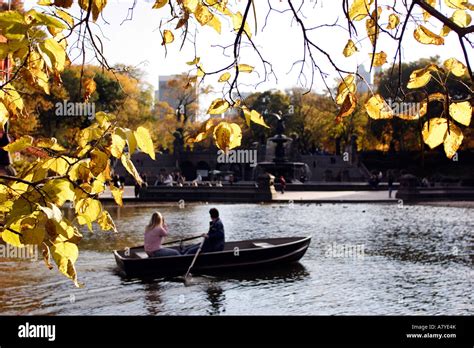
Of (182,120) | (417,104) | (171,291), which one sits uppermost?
(182,120)

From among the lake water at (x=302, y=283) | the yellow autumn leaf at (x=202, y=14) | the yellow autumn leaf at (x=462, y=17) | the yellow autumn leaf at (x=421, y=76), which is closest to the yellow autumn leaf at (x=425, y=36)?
the yellow autumn leaf at (x=462, y=17)

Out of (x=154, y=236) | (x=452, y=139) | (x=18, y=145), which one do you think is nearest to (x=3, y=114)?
(x=18, y=145)

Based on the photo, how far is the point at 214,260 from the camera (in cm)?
1483

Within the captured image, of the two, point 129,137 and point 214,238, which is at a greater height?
point 129,137

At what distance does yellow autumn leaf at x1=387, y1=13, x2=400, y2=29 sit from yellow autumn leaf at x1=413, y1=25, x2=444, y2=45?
0.65 meters

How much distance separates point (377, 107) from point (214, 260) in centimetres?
1202

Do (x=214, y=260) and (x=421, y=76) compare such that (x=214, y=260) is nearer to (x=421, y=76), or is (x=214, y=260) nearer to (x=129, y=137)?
(x=421, y=76)

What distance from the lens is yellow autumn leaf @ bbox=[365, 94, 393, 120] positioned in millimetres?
3074

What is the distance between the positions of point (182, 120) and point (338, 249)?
69613mm

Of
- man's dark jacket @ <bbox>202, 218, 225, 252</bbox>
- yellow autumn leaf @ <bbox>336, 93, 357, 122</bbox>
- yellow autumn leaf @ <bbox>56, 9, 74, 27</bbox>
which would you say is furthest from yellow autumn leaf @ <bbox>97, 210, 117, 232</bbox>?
man's dark jacket @ <bbox>202, 218, 225, 252</bbox>

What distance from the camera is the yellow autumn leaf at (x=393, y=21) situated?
12.4 ft

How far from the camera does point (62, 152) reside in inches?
127
